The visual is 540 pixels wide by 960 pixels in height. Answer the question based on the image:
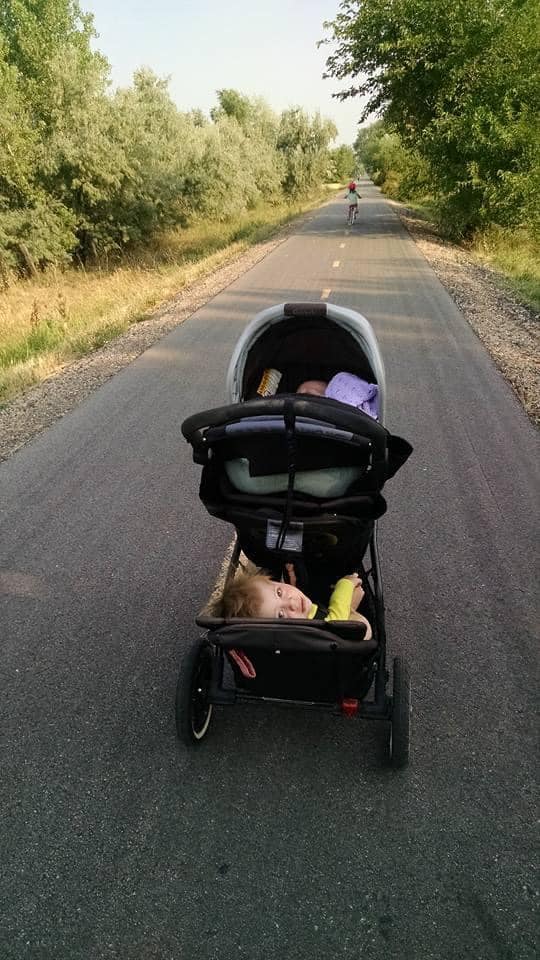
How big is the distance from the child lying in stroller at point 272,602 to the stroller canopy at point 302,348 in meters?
1.02

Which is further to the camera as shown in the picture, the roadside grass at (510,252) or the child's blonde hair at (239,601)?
the roadside grass at (510,252)

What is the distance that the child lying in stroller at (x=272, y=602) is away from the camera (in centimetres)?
244

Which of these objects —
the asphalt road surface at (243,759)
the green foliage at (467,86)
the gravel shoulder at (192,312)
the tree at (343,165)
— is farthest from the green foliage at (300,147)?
the asphalt road surface at (243,759)

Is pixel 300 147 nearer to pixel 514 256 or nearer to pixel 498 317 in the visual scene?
pixel 514 256

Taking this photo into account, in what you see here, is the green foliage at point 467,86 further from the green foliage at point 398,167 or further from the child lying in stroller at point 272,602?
the child lying in stroller at point 272,602

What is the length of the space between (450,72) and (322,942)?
22.3 m

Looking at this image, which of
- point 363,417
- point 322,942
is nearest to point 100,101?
point 363,417

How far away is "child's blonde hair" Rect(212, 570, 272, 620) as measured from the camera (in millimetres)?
2430

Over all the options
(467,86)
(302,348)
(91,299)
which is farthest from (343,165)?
(302,348)

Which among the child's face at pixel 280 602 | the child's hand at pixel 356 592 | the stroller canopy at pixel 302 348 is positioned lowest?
the child's hand at pixel 356 592

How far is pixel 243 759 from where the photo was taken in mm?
2686

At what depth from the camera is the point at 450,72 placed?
1806 centimetres

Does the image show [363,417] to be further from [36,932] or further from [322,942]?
[36,932]

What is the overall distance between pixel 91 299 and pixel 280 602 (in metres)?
14.8
